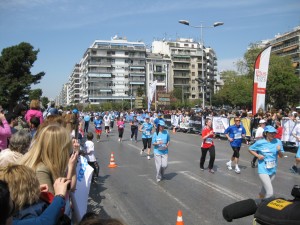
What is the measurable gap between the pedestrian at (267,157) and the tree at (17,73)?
4446cm

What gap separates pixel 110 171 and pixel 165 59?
11095cm

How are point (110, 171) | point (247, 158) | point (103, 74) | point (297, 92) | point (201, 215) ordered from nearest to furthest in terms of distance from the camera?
point (201, 215) → point (110, 171) → point (247, 158) → point (297, 92) → point (103, 74)

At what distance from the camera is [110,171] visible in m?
11.4

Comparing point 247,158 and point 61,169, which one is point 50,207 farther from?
point 247,158

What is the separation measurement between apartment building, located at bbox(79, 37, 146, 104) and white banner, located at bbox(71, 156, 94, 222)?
4471 inches

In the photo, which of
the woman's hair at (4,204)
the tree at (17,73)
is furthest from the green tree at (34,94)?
the woman's hair at (4,204)

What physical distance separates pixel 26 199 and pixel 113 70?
386ft

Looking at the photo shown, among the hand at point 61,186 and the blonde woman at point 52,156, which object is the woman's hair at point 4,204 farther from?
the blonde woman at point 52,156

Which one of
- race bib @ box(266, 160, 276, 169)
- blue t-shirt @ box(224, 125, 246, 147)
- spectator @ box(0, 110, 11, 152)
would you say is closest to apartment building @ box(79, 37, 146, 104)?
blue t-shirt @ box(224, 125, 246, 147)

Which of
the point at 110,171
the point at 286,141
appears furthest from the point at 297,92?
the point at 110,171

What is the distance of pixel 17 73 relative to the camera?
4969 cm

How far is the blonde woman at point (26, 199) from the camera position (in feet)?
7.65

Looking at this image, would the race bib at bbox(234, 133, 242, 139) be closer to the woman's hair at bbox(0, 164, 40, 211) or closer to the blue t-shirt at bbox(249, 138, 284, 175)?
the blue t-shirt at bbox(249, 138, 284, 175)

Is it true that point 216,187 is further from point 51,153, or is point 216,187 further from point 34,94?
point 34,94
